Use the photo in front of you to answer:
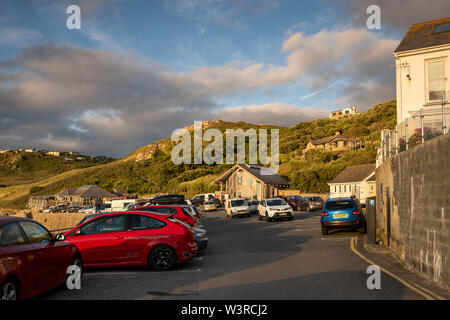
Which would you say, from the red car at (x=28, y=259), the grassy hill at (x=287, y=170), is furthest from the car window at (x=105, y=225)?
the grassy hill at (x=287, y=170)

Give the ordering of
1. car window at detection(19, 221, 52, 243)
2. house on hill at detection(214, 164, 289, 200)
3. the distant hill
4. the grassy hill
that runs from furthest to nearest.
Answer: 1. the distant hill
2. the grassy hill
3. house on hill at detection(214, 164, 289, 200)
4. car window at detection(19, 221, 52, 243)

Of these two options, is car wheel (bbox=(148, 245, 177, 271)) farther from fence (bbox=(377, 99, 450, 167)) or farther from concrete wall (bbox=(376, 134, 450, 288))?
fence (bbox=(377, 99, 450, 167))

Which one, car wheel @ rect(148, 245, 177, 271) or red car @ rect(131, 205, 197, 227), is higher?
red car @ rect(131, 205, 197, 227)

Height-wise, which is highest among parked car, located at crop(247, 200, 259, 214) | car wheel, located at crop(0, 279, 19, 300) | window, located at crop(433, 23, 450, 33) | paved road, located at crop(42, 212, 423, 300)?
window, located at crop(433, 23, 450, 33)

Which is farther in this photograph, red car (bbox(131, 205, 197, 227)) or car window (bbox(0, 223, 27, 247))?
red car (bbox(131, 205, 197, 227))

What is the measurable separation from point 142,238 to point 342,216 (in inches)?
466

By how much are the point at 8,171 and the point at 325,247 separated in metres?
187

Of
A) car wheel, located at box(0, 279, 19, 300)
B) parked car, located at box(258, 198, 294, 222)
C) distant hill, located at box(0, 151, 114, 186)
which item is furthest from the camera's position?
distant hill, located at box(0, 151, 114, 186)

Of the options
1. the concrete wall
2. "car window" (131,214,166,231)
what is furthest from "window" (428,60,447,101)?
"car window" (131,214,166,231)

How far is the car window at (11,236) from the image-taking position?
6.85 m

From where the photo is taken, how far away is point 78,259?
30.9ft

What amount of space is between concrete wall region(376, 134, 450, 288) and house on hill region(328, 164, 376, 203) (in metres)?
37.3

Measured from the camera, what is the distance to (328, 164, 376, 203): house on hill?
165ft

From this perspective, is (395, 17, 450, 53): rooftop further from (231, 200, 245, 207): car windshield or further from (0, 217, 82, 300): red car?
(0, 217, 82, 300): red car
